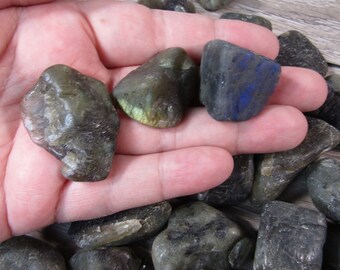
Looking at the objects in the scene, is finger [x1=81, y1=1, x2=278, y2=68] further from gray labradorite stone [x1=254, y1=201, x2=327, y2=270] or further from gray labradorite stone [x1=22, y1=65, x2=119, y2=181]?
gray labradorite stone [x1=254, y1=201, x2=327, y2=270]

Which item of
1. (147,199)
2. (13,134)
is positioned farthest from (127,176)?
(13,134)

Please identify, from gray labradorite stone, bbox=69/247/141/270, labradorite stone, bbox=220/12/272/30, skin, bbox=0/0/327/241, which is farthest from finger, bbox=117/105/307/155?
labradorite stone, bbox=220/12/272/30

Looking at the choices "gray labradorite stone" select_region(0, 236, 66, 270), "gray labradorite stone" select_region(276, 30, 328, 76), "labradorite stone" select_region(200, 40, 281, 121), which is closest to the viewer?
"labradorite stone" select_region(200, 40, 281, 121)

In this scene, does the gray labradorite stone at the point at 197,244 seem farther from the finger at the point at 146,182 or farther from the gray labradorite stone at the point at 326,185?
the gray labradorite stone at the point at 326,185

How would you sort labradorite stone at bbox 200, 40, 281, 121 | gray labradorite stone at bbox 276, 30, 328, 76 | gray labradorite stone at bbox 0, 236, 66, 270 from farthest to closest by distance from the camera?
gray labradorite stone at bbox 276, 30, 328, 76 → gray labradorite stone at bbox 0, 236, 66, 270 → labradorite stone at bbox 200, 40, 281, 121

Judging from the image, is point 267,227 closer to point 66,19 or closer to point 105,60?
point 105,60

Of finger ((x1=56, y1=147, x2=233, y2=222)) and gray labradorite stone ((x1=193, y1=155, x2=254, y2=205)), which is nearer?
finger ((x1=56, y1=147, x2=233, y2=222))
